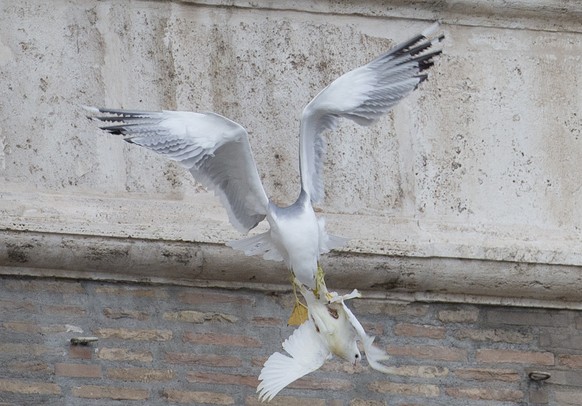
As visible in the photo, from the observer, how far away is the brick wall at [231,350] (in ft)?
24.9

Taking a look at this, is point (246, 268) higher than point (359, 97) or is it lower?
lower

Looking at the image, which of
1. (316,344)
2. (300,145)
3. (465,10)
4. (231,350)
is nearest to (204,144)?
(300,145)

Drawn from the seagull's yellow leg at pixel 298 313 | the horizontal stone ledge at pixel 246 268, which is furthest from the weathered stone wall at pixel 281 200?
the seagull's yellow leg at pixel 298 313

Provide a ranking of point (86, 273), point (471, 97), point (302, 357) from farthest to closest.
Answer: point (471, 97) → point (86, 273) → point (302, 357)

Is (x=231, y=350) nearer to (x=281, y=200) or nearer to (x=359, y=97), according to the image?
(x=281, y=200)

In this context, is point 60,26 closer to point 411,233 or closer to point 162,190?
point 162,190

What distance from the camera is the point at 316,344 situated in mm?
7156

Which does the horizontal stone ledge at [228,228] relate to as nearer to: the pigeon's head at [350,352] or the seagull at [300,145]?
the seagull at [300,145]

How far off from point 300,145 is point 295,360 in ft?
1.96

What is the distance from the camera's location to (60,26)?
26.2ft

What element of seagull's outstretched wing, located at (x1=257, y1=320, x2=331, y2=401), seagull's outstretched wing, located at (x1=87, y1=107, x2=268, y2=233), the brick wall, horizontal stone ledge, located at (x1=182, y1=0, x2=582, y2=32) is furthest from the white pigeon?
horizontal stone ledge, located at (x1=182, y1=0, x2=582, y2=32)

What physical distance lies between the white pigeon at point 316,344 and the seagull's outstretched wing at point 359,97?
324 millimetres

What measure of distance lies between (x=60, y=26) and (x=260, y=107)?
0.67m

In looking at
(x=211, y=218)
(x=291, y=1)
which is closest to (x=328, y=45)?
(x=291, y=1)
